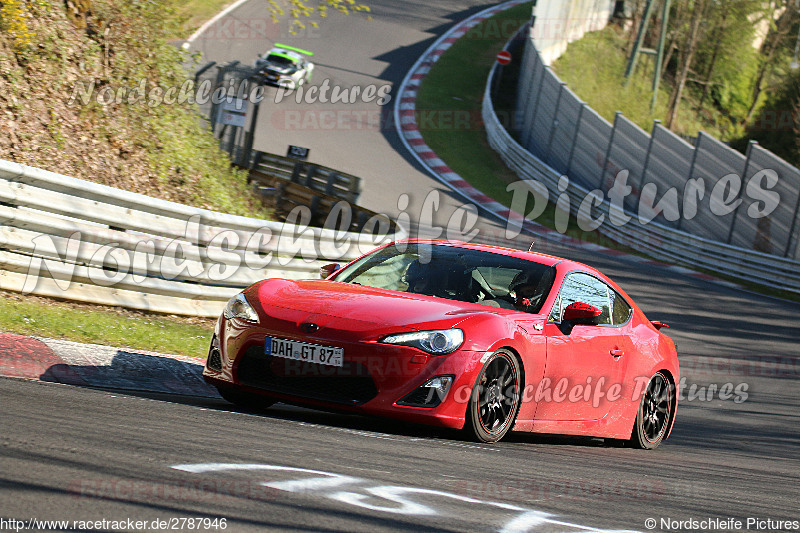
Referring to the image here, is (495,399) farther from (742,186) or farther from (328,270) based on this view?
(742,186)

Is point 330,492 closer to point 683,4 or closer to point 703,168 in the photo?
point 703,168

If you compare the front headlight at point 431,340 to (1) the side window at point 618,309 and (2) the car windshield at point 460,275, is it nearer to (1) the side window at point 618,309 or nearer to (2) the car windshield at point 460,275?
(2) the car windshield at point 460,275

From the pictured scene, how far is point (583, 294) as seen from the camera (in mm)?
7367

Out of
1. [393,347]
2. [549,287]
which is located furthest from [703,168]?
[393,347]

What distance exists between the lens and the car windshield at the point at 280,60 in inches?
1388

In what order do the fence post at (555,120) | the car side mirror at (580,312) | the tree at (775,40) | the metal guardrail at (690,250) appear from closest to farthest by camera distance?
the car side mirror at (580,312)
the metal guardrail at (690,250)
the fence post at (555,120)
the tree at (775,40)

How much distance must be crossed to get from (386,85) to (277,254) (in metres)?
28.1

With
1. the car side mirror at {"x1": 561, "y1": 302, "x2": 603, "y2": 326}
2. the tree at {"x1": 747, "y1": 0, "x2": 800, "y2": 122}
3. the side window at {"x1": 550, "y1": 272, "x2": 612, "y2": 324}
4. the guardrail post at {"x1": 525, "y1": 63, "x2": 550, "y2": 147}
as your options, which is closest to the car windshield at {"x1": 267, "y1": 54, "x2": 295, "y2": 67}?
the guardrail post at {"x1": 525, "y1": 63, "x2": 550, "y2": 147}

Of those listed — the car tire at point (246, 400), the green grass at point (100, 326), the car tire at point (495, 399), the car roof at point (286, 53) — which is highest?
the car tire at point (495, 399)

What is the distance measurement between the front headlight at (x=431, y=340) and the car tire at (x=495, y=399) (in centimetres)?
25

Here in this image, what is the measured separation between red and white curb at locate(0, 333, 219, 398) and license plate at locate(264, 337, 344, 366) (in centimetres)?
127

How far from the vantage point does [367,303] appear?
20.7 ft

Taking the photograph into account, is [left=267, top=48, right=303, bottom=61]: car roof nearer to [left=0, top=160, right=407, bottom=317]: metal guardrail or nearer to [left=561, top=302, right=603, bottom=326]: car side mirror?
[left=0, top=160, right=407, bottom=317]: metal guardrail

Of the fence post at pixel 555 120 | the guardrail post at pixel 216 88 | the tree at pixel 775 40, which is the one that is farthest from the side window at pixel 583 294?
the tree at pixel 775 40
